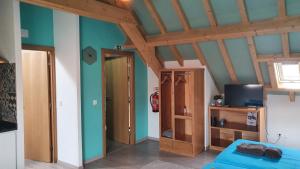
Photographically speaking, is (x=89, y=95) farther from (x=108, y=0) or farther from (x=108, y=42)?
(x=108, y=0)

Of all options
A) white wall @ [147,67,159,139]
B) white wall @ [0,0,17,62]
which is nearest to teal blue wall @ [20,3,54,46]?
white wall @ [0,0,17,62]

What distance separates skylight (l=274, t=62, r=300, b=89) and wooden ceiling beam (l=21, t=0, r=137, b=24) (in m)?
2.78

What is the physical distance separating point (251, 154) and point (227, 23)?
1.95 m

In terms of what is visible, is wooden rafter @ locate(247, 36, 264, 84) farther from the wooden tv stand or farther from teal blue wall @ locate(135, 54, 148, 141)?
teal blue wall @ locate(135, 54, 148, 141)

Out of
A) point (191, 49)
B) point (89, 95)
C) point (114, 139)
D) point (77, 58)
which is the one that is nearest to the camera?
point (77, 58)

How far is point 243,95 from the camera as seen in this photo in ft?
15.1

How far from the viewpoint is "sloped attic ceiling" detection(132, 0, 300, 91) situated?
3.37 m

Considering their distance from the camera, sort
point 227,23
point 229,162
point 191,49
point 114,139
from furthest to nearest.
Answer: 1. point 114,139
2. point 191,49
3. point 227,23
4. point 229,162

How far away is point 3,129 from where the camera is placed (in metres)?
2.94

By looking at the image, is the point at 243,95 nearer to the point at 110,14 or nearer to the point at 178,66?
the point at 178,66

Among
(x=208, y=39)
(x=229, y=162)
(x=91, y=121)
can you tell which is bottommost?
(x=229, y=162)

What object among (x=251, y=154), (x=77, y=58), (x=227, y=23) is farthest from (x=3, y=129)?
(x=227, y=23)

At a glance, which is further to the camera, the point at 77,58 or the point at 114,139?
the point at 114,139

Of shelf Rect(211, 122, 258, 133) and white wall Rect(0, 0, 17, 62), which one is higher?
white wall Rect(0, 0, 17, 62)
